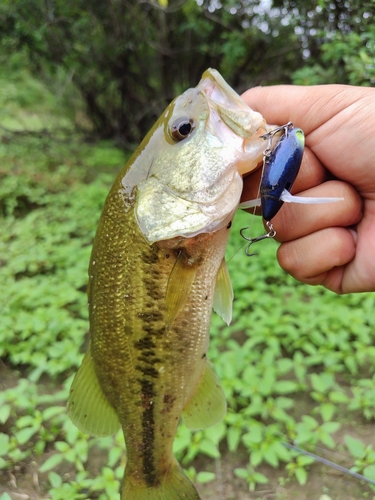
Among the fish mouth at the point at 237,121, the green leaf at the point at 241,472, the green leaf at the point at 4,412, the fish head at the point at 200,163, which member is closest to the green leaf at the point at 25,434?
the green leaf at the point at 4,412

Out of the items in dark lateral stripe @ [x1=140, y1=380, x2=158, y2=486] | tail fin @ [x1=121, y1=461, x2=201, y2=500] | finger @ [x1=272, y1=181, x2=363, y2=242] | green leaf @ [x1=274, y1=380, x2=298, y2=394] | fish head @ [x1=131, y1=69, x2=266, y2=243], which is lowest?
green leaf @ [x1=274, y1=380, x2=298, y2=394]

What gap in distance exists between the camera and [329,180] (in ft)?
4.84

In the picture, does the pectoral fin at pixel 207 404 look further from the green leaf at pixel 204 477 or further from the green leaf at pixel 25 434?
the green leaf at pixel 25 434

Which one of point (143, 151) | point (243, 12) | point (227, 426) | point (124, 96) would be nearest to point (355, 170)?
point (143, 151)

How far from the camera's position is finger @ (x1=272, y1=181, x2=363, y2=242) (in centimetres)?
141

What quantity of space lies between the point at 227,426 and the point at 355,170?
1809 mm

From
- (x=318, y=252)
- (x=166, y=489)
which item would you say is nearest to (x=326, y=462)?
(x=166, y=489)

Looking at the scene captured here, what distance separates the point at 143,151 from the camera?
1.29 m

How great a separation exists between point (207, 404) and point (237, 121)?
44.2 inches

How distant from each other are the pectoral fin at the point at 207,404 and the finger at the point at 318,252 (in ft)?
1.81

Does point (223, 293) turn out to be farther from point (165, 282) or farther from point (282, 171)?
point (282, 171)

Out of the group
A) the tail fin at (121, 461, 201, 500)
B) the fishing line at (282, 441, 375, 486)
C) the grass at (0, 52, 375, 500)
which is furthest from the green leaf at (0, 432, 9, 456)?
the fishing line at (282, 441, 375, 486)

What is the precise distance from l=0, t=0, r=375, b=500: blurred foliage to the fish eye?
71.6 inches

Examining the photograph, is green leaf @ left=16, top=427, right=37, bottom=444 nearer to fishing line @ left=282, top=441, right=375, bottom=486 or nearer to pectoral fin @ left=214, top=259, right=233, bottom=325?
fishing line @ left=282, top=441, right=375, bottom=486
